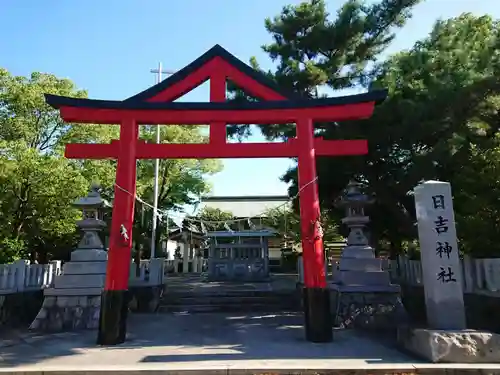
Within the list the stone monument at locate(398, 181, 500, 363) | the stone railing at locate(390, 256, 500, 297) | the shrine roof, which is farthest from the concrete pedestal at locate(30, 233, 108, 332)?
the stone railing at locate(390, 256, 500, 297)

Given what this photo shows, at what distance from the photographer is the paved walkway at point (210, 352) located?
20.4 feet

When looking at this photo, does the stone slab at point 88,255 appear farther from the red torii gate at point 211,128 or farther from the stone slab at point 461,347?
the stone slab at point 461,347

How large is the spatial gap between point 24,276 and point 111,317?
4278 mm

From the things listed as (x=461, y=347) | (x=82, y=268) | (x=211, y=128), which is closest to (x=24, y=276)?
(x=82, y=268)

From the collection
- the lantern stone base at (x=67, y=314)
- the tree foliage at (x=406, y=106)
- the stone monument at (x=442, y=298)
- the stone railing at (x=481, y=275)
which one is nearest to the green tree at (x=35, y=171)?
the lantern stone base at (x=67, y=314)

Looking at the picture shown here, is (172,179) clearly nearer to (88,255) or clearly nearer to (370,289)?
(88,255)

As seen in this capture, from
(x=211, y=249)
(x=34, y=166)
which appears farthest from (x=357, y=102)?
(x=211, y=249)

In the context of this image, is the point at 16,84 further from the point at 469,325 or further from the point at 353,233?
the point at 469,325

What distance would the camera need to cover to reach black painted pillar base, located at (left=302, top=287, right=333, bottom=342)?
8.11 meters

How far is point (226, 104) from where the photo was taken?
884 centimetres

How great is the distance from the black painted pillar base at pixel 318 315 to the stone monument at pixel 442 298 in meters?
1.40

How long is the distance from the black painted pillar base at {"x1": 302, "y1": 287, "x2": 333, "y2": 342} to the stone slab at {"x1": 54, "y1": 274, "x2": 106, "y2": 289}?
5.81 meters

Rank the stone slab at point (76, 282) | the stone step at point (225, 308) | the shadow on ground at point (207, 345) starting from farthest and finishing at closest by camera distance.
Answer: the stone step at point (225, 308), the stone slab at point (76, 282), the shadow on ground at point (207, 345)

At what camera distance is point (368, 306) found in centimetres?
1052
